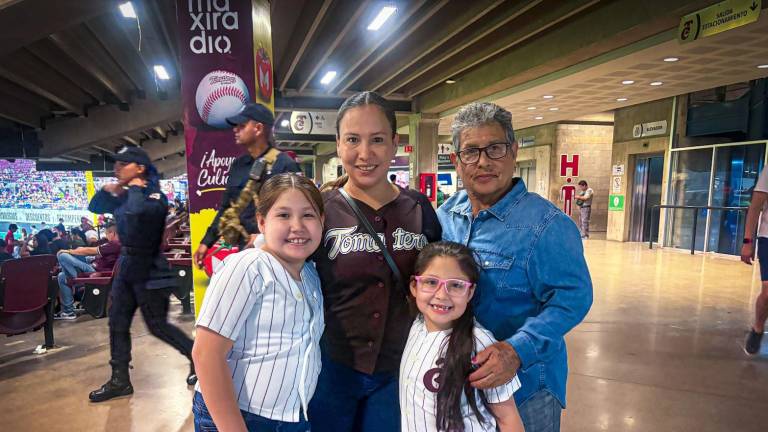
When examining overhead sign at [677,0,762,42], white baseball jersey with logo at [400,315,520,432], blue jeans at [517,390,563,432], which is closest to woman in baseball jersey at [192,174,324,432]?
white baseball jersey with logo at [400,315,520,432]

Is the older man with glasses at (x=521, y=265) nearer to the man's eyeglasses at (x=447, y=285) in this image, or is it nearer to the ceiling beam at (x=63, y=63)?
the man's eyeglasses at (x=447, y=285)

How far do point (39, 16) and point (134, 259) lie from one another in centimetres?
234

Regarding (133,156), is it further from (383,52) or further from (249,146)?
(383,52)

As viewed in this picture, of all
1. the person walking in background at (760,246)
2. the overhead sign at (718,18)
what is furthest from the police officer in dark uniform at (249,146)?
the overhead sign at (718,18)

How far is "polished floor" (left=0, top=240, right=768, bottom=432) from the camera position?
280 centimetres

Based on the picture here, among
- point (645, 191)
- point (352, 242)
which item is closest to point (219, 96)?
point (352, 242)

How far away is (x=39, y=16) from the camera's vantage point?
350 centimetres

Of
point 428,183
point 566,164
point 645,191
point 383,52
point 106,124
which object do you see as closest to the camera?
point 383,52

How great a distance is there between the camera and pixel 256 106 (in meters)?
2.76

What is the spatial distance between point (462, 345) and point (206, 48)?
10.7 ft

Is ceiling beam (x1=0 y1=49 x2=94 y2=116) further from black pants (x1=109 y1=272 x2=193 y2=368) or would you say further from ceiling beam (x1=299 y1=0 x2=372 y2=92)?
black pants (x1=109 y1=272 x2=193 y2=368)

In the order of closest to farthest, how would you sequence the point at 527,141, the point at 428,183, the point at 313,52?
the point at 313,52
the point at 428,183
the point at 527,141

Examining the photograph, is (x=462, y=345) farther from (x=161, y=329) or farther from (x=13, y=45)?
(x=13, y=45)

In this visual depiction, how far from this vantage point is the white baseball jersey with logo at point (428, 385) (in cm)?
122
